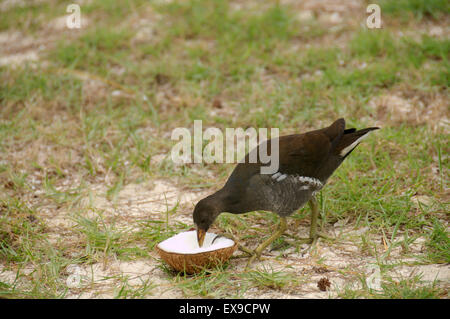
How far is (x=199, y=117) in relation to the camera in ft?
18.2

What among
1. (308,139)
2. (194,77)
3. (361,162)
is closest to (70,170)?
(194,77)

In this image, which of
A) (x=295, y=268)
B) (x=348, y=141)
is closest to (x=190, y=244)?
(x=295, y=268)

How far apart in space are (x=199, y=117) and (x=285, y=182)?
2.25 m

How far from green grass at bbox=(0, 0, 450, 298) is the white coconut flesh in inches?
6.3

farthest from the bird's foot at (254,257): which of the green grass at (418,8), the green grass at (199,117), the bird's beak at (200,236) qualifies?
the green grass at (418,8)

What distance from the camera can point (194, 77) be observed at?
6.28 meters

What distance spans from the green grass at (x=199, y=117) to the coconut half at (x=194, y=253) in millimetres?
86

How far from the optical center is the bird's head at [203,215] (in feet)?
10.9

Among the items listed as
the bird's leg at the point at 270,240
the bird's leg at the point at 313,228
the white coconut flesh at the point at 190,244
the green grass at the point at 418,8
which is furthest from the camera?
the green grass at the point at 418,8

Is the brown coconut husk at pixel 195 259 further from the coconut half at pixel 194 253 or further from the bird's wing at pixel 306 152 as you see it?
the bird's wing at pixel 306 152

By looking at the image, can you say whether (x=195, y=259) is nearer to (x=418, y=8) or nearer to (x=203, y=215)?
(x=203, y=215)

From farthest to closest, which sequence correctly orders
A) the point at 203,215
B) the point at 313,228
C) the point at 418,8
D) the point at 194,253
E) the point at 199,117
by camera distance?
the point at 418,8
the point at 199,117
the point at 313,228
the point at 203,215
the point at 194,253

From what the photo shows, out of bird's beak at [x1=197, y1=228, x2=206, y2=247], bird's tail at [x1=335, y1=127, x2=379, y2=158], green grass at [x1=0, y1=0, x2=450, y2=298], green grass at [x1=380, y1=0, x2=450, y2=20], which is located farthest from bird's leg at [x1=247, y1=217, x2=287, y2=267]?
green grass at [x1=380, y1=0, x2=450, y2=20]
